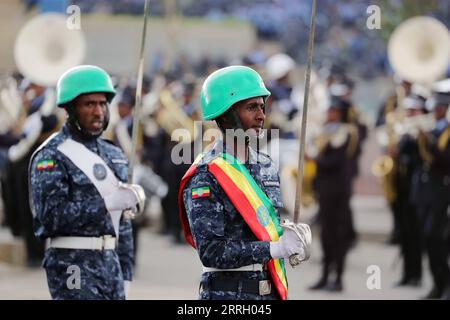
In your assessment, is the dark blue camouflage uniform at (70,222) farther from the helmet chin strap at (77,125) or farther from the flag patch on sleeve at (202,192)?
the flag patch on sleeve at (202,192)

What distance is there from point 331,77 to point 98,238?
11.3 meters

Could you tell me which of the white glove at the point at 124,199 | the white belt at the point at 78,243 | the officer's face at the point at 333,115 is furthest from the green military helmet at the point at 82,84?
the officer's face at the point at 333,115

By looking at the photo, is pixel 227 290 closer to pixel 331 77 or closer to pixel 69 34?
pixel 69 34

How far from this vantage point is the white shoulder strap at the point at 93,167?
7184 mm

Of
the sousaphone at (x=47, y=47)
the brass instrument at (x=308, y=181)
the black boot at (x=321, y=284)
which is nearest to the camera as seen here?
the black boot at (x=321, y=284)

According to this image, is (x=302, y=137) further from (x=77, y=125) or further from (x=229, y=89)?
(x=77, y=125)

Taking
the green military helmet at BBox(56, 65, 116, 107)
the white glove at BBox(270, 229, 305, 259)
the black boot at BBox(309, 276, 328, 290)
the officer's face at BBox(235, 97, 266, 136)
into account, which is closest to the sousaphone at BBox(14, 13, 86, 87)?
the black boot at BBox(309, 276, 328, 290)

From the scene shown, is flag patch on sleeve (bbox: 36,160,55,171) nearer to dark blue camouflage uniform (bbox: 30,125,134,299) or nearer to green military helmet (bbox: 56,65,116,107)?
dark blue camouflage uniform (bbox: 30,125,134,299)

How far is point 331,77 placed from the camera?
1814 centimetres

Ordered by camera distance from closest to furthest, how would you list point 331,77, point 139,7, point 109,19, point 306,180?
point 306,180 < point 331,77 < point 109,19 < point 139,7

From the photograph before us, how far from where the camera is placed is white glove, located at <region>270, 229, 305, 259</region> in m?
5.62

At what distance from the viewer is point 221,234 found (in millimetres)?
5637

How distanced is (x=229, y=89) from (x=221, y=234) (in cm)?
62
